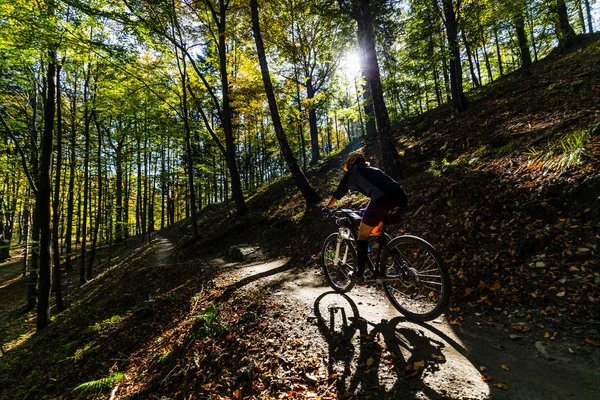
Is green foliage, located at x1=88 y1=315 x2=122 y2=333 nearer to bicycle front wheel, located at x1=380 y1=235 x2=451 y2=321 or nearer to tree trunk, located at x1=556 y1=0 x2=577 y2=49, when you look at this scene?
bicycle front wheel, located at x1=380 y1=235 x2=451 y2=321

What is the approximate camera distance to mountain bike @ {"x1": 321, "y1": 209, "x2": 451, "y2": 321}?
3.27m

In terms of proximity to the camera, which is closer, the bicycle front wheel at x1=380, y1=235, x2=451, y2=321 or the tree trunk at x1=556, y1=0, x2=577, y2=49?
the bicycle front wheel at x1=380, y1=235, x2=451, y2=321

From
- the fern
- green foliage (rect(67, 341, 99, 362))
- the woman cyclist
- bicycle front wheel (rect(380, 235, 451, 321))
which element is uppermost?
the woman cyclist

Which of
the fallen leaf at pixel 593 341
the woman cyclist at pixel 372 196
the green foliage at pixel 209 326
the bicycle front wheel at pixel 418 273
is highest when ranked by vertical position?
the woman cyclist at pixel 372 196

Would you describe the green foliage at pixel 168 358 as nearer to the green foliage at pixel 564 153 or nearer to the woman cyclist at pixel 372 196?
the woman cyclist at pixel 372 196

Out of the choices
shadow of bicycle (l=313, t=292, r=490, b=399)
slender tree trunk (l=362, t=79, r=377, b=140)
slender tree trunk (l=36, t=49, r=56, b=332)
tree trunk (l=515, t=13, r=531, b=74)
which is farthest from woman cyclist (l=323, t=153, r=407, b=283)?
slender tree trunk (l=362, t=79, r=377, b=140)

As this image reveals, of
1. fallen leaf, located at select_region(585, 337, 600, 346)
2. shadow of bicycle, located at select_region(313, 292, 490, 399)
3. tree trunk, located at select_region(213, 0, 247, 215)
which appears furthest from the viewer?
tree trunk, located at select_region(213, 0, 247, 215)

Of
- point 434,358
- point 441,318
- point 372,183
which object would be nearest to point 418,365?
point 434,358

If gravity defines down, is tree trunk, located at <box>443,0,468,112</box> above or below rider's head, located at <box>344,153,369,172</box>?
above

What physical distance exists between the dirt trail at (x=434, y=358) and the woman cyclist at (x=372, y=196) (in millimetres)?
928

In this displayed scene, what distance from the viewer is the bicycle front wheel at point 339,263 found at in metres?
4.56

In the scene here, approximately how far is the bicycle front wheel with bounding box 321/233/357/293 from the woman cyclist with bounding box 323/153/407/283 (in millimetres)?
377

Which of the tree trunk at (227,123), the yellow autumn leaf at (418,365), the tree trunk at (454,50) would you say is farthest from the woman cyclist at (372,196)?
the tree trunk at (227,123)

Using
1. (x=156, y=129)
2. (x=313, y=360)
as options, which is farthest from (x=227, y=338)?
(x=156, y=129)
